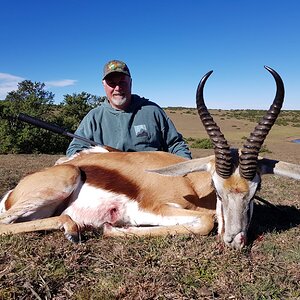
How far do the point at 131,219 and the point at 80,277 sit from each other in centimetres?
160

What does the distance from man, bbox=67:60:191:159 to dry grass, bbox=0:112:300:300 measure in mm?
2642

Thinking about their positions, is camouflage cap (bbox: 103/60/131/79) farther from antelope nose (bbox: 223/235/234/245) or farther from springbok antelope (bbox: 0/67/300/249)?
antelope nose (bbox: 223/235/234/245)

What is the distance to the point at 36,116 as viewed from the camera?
1089 inches

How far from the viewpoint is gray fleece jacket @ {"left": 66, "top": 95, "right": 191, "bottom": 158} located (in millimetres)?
6977

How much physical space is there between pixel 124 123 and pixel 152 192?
2383 millimetres

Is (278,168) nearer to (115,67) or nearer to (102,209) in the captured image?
(102,209)

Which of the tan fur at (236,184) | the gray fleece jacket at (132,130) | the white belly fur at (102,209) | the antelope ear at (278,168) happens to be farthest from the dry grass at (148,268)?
the gray fleece jacket at (132,130)

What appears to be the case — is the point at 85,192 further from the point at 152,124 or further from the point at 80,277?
the point at 152,124

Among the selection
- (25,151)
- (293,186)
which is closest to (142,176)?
(293,186)

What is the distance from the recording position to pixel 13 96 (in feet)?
100

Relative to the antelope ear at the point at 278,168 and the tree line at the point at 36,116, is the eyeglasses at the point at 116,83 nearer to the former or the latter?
the antelope ear at the point at 278,168

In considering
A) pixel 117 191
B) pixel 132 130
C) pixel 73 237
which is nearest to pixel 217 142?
pixel 117 191

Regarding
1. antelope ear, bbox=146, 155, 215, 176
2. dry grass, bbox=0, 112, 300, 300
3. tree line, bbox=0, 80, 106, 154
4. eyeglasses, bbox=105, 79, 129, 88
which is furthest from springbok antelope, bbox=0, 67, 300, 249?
tree line, bbox=0, 80, 106, 154

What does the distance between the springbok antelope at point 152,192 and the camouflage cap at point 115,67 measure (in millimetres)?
2204
